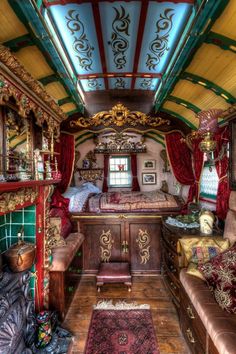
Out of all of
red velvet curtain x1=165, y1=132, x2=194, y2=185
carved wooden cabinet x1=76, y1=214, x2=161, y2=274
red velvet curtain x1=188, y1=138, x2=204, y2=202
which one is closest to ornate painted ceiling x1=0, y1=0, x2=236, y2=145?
red velvet curtain x1=188, y1=138, x2=204, y2=202

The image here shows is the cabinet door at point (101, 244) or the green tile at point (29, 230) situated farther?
the cabinet door at point (101, 244)

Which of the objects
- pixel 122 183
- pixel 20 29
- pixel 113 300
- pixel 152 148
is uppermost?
pixel 20 29

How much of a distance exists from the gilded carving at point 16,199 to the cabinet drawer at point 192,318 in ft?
7.23

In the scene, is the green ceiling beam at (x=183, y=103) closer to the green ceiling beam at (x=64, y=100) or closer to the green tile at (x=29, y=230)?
the green ceiling beam at (x=64, y=100)

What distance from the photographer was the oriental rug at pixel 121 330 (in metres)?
2.42

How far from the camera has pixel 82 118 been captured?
4.30 meters

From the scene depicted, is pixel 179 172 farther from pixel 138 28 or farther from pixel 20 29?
pixel 20 29

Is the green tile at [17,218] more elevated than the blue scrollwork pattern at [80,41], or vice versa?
the blue scrollwork pattern at [80,41]

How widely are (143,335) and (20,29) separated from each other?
12.3 ft

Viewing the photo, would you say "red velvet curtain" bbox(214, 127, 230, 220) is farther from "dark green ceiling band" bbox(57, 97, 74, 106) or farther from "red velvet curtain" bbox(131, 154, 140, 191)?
"red velvet curtain" bbox(131, 154, 140, 191)

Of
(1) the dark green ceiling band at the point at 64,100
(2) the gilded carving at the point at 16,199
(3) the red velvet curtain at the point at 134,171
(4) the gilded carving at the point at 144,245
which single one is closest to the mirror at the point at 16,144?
(2) the gilded carving at the point at 16,199

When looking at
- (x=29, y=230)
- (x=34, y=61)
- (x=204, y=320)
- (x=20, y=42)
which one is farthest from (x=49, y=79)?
(x=204, y=320)

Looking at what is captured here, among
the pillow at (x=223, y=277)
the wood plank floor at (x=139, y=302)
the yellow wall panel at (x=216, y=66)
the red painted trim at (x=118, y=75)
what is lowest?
the wood plank floor at (x=139, y=302)

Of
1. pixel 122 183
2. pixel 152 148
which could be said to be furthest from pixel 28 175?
pixel 152 148
